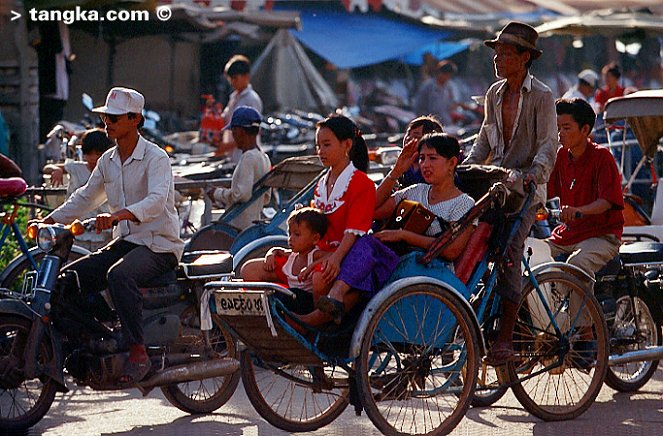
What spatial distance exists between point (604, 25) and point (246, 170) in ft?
40.8

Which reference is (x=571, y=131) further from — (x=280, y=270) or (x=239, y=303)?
(x=239, y=303)

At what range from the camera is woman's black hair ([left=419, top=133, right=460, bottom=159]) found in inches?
249

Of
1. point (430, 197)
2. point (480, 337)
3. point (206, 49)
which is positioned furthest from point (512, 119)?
point (206, 49)

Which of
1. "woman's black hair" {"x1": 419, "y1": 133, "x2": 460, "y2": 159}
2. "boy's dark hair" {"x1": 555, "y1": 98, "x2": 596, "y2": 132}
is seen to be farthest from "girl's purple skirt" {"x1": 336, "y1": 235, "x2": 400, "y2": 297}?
"boy's dark hair" {"x1": 555, "y1": 98, "x2": 596, "y2": 132}

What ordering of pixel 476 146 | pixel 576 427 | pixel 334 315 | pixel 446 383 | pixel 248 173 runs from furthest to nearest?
pixel 248 173 → pixel 476 146 → pixel 576 427 → pixel 446 383 → pixel 334 315

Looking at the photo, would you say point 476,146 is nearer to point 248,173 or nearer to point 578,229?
point 578,229

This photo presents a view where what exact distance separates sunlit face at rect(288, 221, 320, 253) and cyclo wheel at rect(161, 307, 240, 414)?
1.13m

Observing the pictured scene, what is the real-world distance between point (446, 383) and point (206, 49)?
17.0 metres

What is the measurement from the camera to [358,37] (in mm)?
24344

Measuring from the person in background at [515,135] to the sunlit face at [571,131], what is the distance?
649 millimetres

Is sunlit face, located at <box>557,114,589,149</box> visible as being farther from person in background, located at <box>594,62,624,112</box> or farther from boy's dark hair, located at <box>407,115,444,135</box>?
person in background, located at <box>594,62,624,112</box>

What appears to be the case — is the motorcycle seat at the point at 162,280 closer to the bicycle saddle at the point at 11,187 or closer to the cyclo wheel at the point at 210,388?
Answer: the cyclo wheel at the point at 210,388

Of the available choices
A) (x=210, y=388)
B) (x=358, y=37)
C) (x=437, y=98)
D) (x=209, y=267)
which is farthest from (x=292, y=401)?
(x=358, y=37)

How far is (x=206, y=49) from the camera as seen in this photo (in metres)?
22.6
